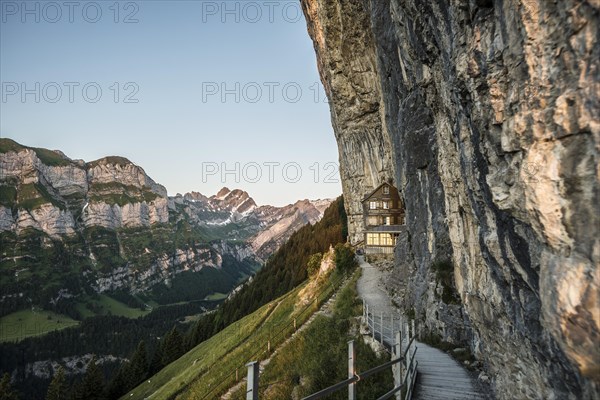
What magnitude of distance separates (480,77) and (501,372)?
7.43 m

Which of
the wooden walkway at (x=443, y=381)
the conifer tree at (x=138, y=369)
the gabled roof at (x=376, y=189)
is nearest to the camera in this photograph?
the wooden walkway at (x=443, y=381)

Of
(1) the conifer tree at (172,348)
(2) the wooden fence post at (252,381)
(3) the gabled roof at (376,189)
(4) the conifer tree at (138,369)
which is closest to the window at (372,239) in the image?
(3) the gabled roof at (376,189)

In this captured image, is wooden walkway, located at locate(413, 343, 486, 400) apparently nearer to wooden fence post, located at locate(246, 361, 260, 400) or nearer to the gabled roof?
wooden fence post, located at locate(246, 361, 260, 400)

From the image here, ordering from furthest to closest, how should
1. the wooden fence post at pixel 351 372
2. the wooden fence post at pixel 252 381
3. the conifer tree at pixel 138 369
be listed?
the conifer tree at pixel 138 369, the wooden fence post at pixel 351 372, the wooden fence post at pixel 252 381

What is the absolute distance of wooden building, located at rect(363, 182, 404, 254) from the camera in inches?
2025

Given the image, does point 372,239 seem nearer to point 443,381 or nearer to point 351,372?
point 443,381

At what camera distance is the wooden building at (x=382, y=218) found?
51.4 meters

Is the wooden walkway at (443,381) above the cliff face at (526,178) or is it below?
below

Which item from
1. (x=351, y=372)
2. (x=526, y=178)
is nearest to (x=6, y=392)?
(x=351, y=372)

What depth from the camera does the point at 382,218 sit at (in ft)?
186

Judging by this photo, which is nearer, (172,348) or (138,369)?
(138,369)

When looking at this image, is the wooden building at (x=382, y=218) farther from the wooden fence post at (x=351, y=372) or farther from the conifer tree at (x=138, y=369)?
the conifer tree at (x=138, y=369)

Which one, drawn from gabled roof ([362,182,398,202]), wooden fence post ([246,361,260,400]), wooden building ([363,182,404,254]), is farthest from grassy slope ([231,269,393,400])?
gabled roof ([362,182,398,202])

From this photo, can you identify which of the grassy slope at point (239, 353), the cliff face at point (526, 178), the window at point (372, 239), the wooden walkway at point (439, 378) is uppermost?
the cliff face at point (526, 178)
